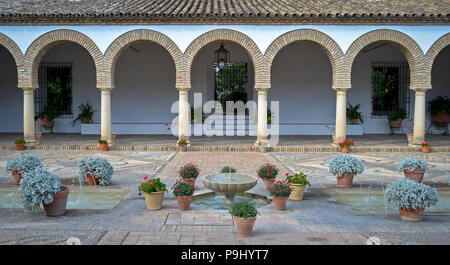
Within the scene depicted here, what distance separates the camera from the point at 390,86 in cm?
1602

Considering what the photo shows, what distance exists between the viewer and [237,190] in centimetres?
623

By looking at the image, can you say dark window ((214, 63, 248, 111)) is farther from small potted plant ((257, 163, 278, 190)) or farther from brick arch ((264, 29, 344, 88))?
small potted plant ((257, 163, 278, 190))

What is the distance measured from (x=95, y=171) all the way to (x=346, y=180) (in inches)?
193

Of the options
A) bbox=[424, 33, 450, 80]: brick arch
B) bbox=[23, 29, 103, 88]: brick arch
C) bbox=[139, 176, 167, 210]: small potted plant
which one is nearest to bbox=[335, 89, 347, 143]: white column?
bbox=[424, 33, 450, 80]: brick arch

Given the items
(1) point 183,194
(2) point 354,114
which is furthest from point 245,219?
(2) point 354,114

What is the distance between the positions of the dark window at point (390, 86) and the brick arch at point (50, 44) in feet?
36.1

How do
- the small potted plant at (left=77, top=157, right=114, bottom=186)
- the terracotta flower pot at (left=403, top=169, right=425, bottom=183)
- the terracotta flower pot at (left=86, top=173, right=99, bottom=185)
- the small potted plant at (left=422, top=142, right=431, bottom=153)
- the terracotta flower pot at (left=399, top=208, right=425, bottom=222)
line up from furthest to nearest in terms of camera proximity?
the small potted plant at (left=422, top=142, right=431, bottom=153), the terracotta flower pot at (left=403, top=169, right=425, bottom=183), the terracotta flower pot at (left=86, top=173, right=99, bottom=185), the small potted plant at (left=77, top=157, right=114, bottom=186), the terracotta flower pot at (left=399, top=208, right=425, bottom=222)

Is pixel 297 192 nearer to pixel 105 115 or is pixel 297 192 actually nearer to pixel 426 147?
pixel 426 147

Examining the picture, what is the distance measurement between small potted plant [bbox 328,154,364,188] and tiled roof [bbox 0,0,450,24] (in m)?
5.78

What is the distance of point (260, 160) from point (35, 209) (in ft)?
20.6

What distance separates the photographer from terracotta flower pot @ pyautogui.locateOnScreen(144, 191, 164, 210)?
19.0ft

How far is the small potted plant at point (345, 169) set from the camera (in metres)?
7.40
